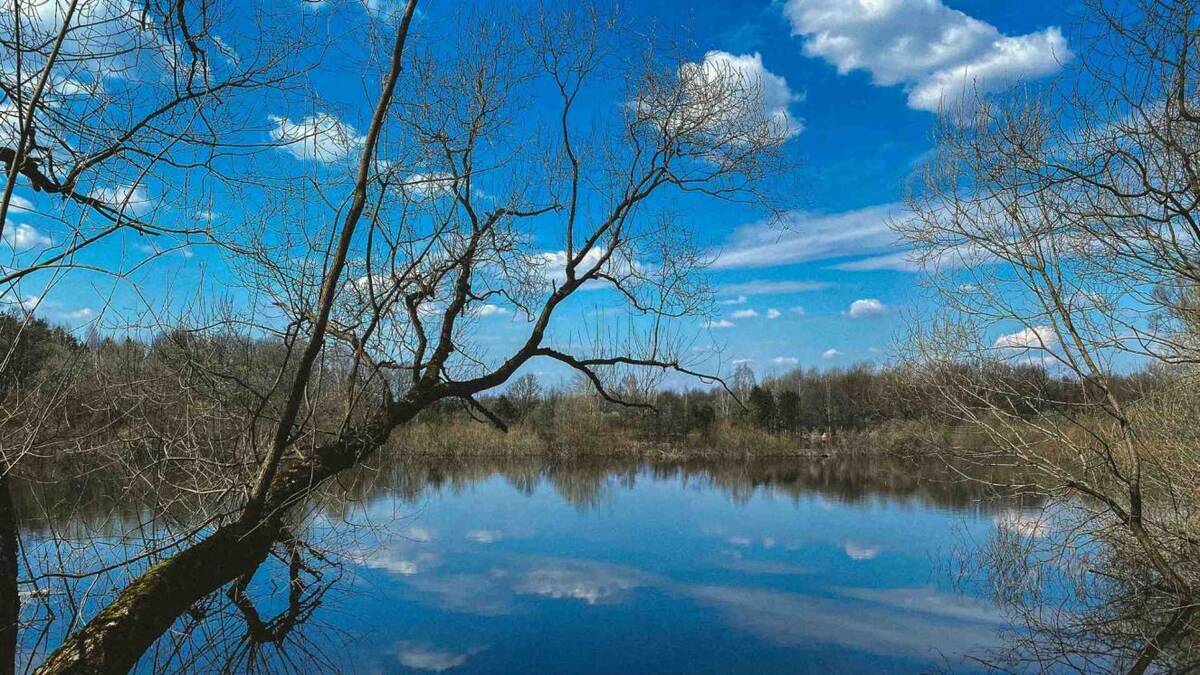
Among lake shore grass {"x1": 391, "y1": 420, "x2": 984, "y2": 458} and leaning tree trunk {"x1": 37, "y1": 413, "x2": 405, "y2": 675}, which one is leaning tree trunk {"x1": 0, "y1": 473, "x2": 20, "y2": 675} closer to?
leaning tree trunk {"x1": 37, "y1": 413, "x2": 405, "y2": 675}

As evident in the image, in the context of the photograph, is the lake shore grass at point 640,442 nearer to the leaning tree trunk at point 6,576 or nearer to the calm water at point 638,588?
the calm water at point 638,588

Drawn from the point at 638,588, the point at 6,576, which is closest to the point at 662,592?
the point at 638,588

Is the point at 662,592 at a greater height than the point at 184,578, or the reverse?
the point at 184,578

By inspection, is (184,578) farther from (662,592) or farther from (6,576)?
(662,592)

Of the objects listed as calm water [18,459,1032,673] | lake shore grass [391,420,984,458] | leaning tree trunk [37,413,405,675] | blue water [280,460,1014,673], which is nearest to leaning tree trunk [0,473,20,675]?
leaning tree trunk [37,413,405,675]

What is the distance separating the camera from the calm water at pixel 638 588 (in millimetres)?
5688

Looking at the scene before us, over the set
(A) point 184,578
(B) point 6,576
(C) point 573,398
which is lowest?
(A) point 184,578

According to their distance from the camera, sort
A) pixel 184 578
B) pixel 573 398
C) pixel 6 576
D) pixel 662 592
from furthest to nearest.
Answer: pixel 573 398, pixel 662 592, pixel 184 578, pixel 6 576

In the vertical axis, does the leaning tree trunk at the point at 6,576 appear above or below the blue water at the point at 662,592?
above

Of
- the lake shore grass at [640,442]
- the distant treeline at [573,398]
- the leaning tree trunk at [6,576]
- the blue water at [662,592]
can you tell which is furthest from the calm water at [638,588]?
the lake shore grass at [640,442]

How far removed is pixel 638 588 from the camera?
305 inches

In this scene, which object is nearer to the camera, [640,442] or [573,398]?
[573,398]

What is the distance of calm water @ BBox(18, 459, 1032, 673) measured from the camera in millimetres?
5688

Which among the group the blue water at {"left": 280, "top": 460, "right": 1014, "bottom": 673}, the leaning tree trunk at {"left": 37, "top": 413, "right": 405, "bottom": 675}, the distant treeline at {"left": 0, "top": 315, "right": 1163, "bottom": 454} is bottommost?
the blue water at {"left": 280, "top": 460, "right": 1014, "bottom": 673}
